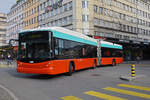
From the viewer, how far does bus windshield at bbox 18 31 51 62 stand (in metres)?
9.35

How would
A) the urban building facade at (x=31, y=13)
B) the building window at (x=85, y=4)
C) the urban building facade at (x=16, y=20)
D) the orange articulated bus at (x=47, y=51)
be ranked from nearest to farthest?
the orange articulated bus at (x=47, y=51) → the building window at (x=85, y=4) → the urban building facade at (x=31, y=13) → the urban building facade at (x=16, y=20)

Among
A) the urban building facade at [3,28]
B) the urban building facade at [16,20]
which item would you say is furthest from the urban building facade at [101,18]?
the urban building facade at [3,28]

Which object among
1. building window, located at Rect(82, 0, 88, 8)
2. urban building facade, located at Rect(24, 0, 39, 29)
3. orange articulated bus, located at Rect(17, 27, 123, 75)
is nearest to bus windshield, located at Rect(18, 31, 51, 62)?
orange articulated bus, located at Rect(17, 27, 123, 75)

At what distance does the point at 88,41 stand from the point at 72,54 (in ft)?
14.5

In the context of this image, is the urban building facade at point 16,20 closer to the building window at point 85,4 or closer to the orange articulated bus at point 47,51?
the building window at point 85,4

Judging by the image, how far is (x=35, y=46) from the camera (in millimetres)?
9688

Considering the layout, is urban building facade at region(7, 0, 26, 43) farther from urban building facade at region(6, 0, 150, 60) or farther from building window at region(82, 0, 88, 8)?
building window at region(82, 0, 88, 8)

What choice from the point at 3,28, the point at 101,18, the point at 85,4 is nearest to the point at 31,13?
the point at 85,4

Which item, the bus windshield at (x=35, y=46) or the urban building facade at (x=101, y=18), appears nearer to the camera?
the bus windshield at (x=35, y=46)

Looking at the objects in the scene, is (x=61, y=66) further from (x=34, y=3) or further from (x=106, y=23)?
(x=34, y=3)

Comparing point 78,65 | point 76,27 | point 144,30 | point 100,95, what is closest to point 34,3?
point 76,27

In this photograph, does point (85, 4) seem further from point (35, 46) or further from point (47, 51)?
point (47, 51)

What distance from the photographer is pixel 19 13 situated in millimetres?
61844

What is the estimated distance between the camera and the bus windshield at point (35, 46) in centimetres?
935
